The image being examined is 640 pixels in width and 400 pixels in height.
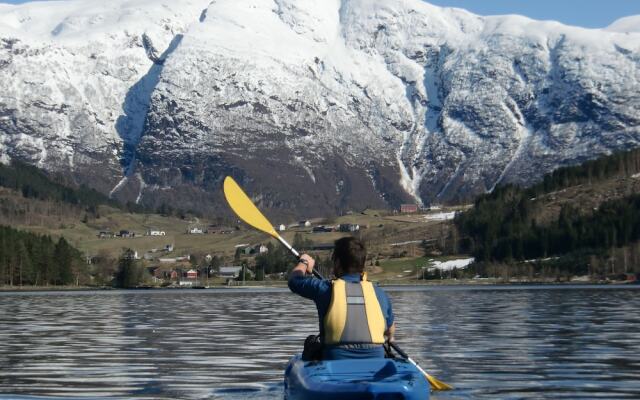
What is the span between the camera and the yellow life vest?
102 feet

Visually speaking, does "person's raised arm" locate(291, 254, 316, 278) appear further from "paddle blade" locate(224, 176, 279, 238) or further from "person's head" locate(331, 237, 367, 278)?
"paddle blade" locate(224, 176, 279, 238)

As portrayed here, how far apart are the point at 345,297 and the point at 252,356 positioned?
2275 centimetres

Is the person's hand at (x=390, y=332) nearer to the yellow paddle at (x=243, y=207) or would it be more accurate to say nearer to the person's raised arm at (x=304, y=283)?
the person's raised arm at (x=304, y=283)

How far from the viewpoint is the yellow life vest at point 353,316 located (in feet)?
102

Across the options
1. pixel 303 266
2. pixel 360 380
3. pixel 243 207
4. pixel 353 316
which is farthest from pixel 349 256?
pixel 243 207

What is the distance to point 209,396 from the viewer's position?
39.2 metres

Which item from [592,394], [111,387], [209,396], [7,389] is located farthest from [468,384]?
[7,389]

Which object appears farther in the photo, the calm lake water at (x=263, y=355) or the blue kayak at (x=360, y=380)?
the calm lake water at (x=263, y=355)

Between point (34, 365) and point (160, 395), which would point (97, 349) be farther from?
point (160, 395)

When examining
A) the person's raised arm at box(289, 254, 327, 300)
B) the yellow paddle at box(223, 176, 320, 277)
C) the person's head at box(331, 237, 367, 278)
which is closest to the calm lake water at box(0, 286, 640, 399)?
the yellow paddle at box(223, 176, 320, 277)

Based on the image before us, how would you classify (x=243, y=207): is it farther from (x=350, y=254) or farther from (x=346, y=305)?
(x=350, y=254)

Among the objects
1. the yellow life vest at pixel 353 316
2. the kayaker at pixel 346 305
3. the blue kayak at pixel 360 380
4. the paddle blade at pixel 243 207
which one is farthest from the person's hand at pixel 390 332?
the paddle blade at pixel 243 207

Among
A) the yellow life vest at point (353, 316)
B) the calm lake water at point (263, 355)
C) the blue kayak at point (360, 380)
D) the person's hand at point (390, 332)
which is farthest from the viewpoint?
the calm lake water at point (263, 355)

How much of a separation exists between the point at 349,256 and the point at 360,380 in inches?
110
